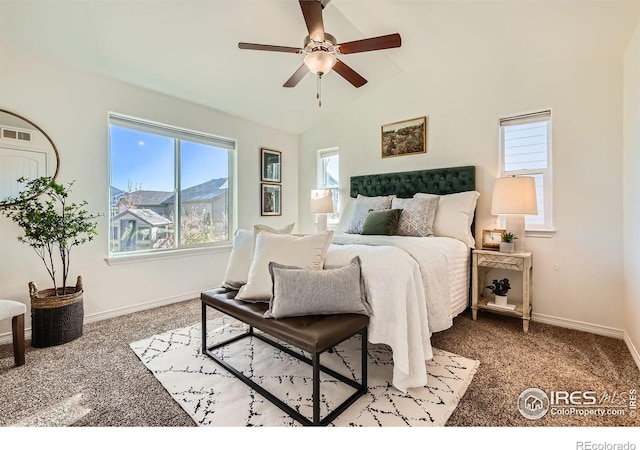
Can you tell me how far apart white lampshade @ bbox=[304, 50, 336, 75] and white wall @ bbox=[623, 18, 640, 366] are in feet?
7.14

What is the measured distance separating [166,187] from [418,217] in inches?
117

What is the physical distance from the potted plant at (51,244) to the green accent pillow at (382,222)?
262 cm

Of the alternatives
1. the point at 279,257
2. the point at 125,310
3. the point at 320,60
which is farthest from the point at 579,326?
the point at 125,310

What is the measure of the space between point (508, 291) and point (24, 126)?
480cm

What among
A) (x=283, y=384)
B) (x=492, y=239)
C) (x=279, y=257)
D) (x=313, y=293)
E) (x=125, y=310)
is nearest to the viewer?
(x=313, y=293)

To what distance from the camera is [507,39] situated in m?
2.62

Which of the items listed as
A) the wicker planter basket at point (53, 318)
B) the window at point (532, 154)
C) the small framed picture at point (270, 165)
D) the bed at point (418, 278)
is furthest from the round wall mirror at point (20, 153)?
the window at point (532, 154)

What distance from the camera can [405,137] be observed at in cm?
379

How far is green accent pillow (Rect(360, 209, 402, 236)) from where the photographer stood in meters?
3.02

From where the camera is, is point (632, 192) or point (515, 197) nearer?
point (632, 192)

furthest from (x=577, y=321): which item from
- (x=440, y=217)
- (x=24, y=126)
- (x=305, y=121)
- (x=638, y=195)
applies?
(x=24, y=126)

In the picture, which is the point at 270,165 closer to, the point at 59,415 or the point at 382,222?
the point at 382,222

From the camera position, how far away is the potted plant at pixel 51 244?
7.63 feet

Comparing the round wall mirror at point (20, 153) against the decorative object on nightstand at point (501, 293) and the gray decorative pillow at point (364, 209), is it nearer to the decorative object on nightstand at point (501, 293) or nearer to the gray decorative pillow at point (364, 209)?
the gray decorative pillow at point (364, 209)
